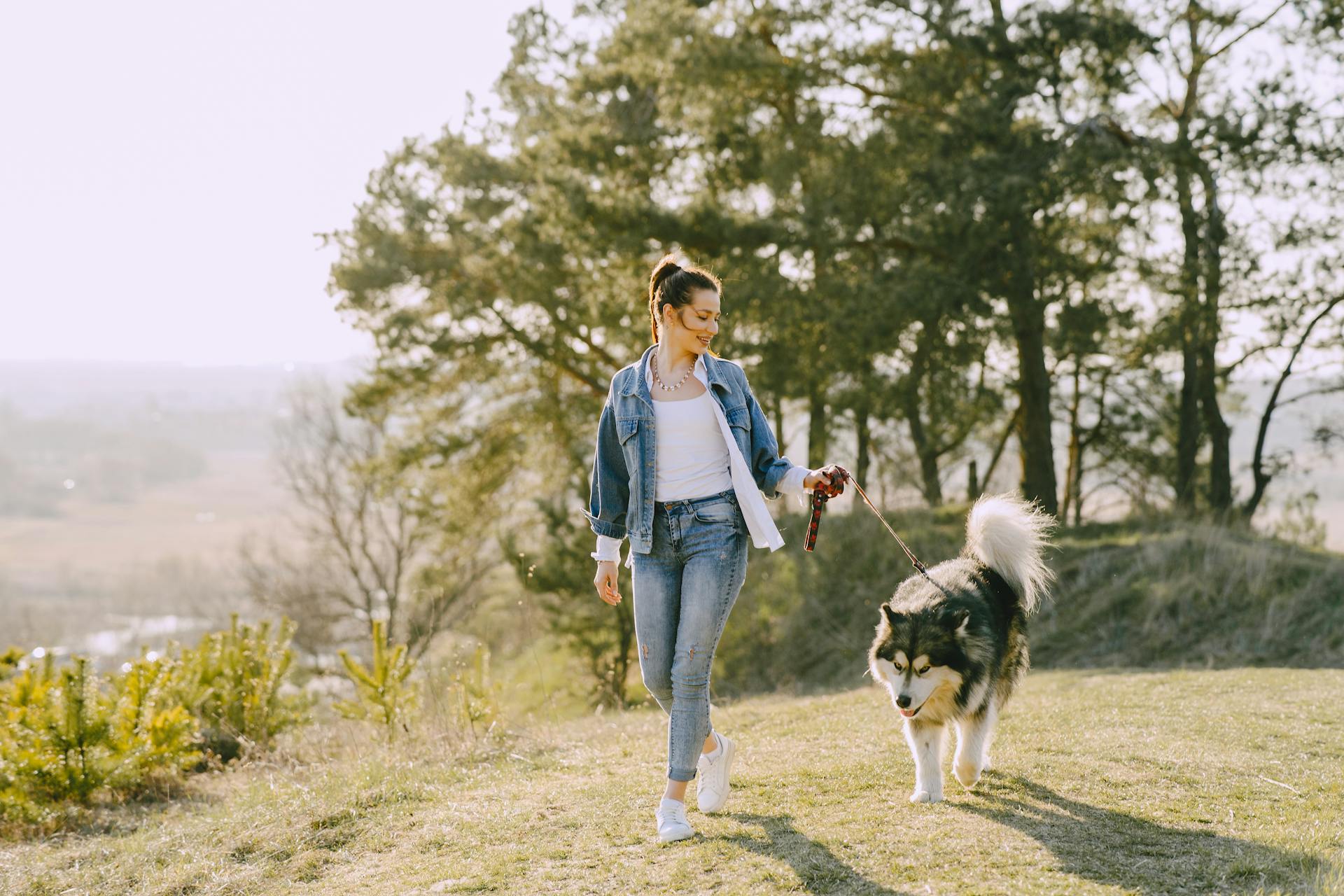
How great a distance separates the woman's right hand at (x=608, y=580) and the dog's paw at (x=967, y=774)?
169 cm

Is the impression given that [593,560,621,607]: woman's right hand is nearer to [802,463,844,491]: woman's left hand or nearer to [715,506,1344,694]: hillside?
[802,463,844,491]: woman's left hand

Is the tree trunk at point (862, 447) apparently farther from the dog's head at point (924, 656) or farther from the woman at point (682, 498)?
the woman at point (682, 498)

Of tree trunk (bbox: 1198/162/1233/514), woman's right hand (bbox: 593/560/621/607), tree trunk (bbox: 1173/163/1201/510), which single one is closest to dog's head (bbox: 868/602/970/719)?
woman's right hand (bbox: 593/560/621/607)

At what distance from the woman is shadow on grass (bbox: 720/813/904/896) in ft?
1.02

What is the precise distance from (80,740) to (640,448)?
401 centimetres

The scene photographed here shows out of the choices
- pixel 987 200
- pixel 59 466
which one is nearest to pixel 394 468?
pixel 987 200

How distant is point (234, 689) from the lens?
284 inches

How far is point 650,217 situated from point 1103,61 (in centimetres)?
626

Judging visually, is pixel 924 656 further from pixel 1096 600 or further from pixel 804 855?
pixel 1096 600

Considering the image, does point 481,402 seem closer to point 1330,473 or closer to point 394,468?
point 394,468

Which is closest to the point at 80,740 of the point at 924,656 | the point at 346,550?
the point at 924,656

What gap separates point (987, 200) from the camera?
12.4m

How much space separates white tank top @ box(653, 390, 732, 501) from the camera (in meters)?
3.80

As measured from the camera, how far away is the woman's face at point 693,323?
12.6ft
